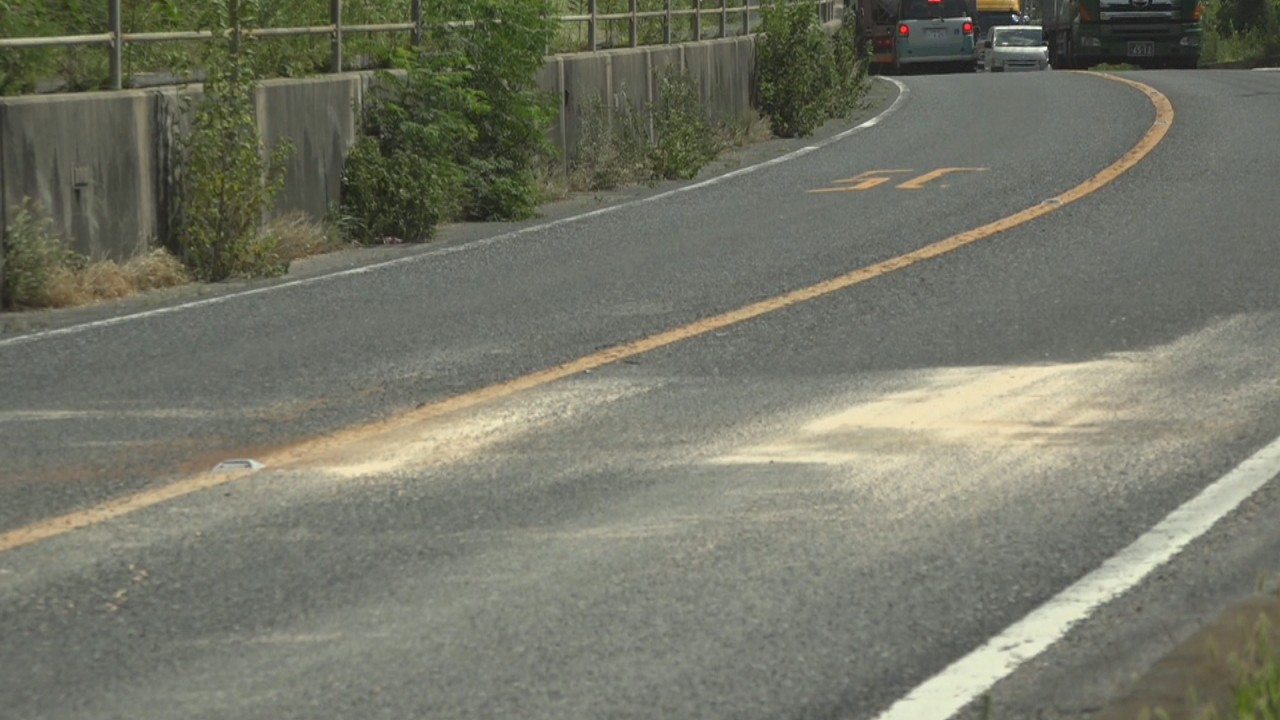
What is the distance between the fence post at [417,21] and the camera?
57.3ft

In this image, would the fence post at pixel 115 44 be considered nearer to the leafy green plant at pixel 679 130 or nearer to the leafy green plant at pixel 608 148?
the leafy green plant at pixel 608 148

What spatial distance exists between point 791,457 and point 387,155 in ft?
30.1

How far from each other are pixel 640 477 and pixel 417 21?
36.3 feet

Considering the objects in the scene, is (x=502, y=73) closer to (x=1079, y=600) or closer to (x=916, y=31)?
(x=1079, y=600)

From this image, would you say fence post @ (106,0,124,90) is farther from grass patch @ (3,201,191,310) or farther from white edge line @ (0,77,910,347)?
white edge line @ (0,77,910,347)

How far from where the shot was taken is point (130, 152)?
13062 millimetres

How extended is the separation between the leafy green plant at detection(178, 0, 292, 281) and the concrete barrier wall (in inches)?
7.6

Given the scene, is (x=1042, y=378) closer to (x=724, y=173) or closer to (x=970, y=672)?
(x=970, y=672)

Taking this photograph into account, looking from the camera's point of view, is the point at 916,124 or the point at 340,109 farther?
the point at 916,124

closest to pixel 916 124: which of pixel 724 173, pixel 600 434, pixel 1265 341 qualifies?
pixel 724 173

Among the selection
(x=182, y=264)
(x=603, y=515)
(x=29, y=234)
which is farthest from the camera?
(x=182, y=264)

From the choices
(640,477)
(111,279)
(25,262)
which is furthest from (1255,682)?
(111,279)

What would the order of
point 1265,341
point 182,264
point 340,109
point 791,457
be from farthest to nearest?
point 340,109
point 182,264
point 1265,341
point 791,457

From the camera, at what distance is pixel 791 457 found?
288 inches
